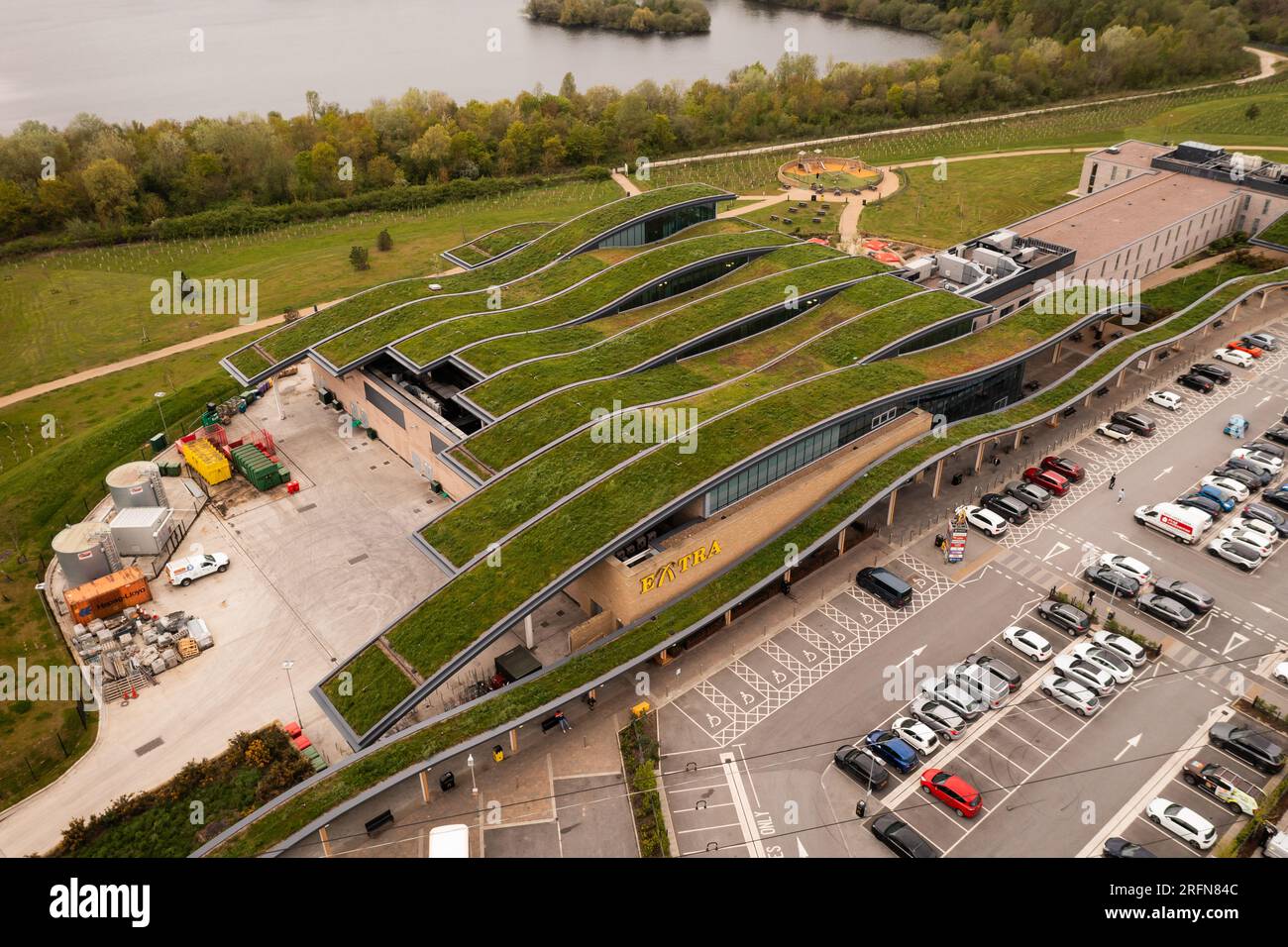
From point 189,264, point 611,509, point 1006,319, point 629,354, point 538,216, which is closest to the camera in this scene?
point 611,509

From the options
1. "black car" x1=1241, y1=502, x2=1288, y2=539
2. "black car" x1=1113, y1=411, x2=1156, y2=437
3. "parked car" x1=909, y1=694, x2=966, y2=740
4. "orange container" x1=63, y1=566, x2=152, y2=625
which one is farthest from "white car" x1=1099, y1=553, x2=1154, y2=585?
"orange container" x1=63, y1=566, x2=152, y2=625

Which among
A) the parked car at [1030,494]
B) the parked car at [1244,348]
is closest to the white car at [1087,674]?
the parked car at [1030,494]

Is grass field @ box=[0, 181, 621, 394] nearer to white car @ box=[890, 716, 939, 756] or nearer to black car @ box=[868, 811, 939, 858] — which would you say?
white car @ box=[890, 716, 939, 756]

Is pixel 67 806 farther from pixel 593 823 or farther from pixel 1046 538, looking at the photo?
pixel 1046 538

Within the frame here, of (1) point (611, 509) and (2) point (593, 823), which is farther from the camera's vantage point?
(1) point (611, 509)

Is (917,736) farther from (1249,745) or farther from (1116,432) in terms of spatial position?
(1116,432)

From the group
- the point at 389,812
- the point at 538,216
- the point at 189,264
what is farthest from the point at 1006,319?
the point at 189,264
